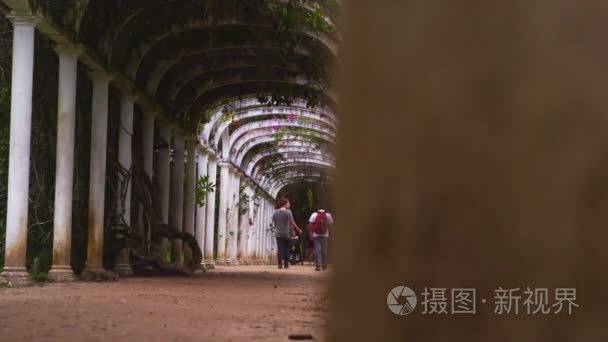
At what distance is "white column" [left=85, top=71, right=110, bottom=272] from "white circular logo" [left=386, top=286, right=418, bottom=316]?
428 inches

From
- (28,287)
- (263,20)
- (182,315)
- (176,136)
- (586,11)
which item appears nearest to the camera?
(586,11)

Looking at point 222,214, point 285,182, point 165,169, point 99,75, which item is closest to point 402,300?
point 99,75

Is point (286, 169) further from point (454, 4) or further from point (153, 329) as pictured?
point (454, 4)

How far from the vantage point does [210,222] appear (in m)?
20.7

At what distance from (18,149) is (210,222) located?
475 inches

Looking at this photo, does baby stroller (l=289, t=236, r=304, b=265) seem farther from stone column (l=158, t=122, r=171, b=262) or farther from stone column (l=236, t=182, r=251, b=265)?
stone column (l=158, t=122, r=171, b=262)

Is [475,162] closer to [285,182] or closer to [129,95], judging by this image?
[129,95]

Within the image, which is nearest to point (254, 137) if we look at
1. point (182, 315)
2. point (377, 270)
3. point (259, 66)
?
point (259, 66)

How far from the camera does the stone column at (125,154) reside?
12711 millimetres

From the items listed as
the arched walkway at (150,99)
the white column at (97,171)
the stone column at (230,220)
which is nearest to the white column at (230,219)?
the stone column at (230,220)

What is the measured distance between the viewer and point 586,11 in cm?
61

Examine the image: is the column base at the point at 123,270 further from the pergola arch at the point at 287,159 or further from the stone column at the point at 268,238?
the stone column at the point at 268,238

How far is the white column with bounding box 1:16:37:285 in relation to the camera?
8.74m

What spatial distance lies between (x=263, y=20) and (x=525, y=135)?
1218cm
